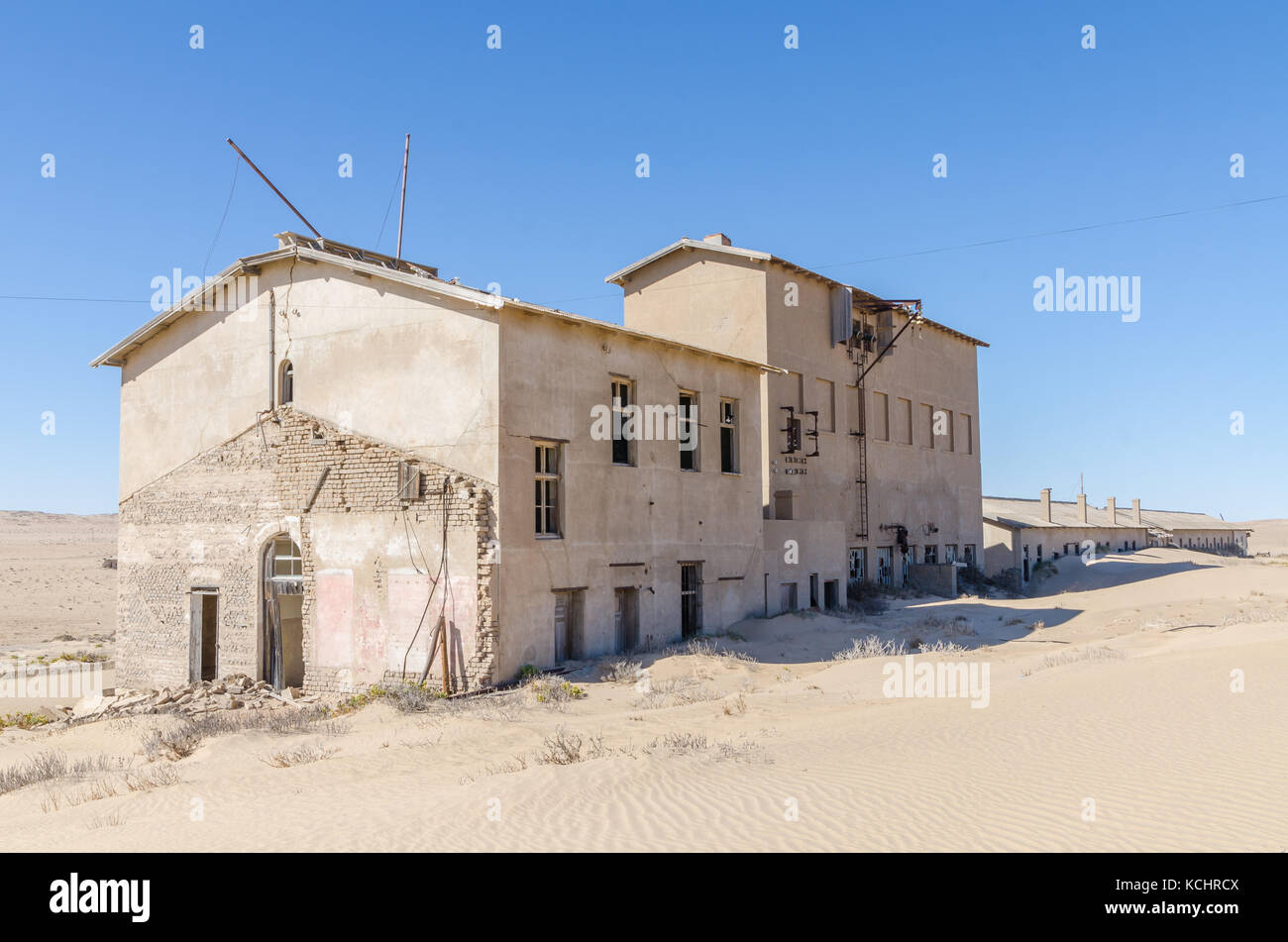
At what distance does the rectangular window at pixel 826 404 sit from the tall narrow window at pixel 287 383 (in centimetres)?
1730

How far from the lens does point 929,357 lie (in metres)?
39.1

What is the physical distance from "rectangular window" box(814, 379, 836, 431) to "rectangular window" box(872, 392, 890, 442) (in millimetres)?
2901

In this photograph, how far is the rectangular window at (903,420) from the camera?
36.8 m

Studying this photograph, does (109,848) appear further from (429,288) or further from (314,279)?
(314,279)

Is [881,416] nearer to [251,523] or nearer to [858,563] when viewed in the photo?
[858,563]

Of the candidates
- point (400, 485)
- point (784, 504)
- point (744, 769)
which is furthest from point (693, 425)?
point (744, 769)

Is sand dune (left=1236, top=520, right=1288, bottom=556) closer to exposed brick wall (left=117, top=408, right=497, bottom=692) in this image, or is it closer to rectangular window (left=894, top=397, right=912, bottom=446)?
rectangular window (left=894, top=397, right=912, bottom=446)

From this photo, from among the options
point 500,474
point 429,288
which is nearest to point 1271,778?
point 500,474

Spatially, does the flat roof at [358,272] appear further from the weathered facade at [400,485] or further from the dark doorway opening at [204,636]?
the dark doorway opening at [204,636]

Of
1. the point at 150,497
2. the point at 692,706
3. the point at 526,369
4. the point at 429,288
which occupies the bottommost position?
the point at 692,706

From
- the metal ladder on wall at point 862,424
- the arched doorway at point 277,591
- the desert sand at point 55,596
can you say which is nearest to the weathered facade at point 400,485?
the arched doorway at point 277,591

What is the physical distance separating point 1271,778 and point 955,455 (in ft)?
111

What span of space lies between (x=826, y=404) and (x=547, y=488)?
1622cm

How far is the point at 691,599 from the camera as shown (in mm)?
21812
